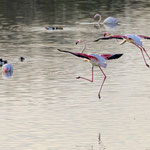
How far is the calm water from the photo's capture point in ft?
53.7

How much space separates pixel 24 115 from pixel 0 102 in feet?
6.60

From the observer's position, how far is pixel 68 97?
21156 millimetres

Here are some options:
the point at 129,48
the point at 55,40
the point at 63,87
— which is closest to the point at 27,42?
the point at 55,40

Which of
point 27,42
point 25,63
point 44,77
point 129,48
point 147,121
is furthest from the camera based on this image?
point 27,42

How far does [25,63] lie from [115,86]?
260 inches

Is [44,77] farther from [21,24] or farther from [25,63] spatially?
[21,24]

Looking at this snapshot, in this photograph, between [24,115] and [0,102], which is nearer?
[24,115]

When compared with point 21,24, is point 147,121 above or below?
above

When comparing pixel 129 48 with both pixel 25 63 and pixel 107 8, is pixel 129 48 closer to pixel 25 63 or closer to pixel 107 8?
pixel 25 63

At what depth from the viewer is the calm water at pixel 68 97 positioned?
1638 centimetres

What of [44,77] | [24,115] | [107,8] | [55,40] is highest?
[24,115]

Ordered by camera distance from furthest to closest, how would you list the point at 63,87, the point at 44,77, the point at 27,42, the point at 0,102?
the point at 27,42 → the point at 44,77 → the point at 63,87 → the point at 0,102

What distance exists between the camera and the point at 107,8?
55719mm

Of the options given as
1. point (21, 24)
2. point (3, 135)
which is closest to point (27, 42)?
point (21, 24)
